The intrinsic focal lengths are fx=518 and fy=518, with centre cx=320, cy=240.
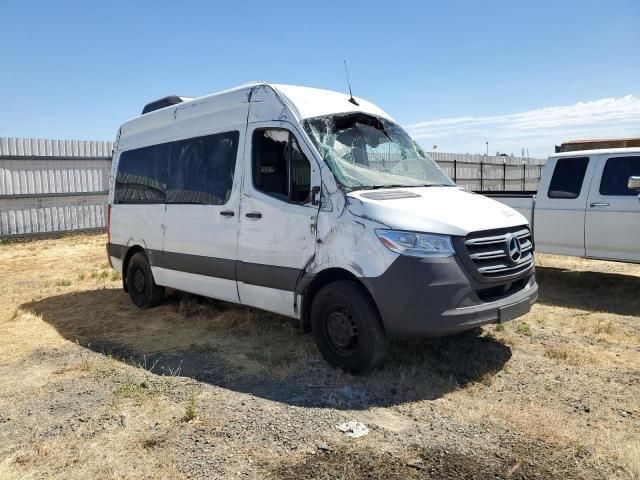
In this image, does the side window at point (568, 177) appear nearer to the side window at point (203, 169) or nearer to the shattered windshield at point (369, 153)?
the shattered windshield at point (369, 153)

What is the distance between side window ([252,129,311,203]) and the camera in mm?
4766

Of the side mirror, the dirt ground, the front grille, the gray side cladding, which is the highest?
the side mirror

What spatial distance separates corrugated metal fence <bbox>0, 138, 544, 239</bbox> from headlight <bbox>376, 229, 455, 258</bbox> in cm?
1337

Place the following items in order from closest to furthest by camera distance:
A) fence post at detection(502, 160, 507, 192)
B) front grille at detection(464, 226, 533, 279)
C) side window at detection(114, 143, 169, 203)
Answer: front grille at detection(464, 226, 533, 279) → side window at detection(114, 143, 169, 203) → fence post at detection(502, 160, 507, 192)

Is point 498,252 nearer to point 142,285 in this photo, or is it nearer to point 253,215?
point 253,215

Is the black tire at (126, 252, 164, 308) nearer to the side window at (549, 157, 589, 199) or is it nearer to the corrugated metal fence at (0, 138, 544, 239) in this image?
the side window at (549, 157, 589, 199)

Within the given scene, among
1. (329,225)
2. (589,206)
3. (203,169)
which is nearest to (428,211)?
(329,225)

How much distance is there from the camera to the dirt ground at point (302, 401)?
318cm

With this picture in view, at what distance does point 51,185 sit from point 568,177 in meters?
13.5

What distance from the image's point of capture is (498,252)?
4.29 m

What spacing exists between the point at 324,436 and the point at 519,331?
309cm

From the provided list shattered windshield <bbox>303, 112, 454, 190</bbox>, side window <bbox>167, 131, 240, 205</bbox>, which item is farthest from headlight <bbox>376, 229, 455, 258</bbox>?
side window <bbox>167, 131, 240, 205</bbox>

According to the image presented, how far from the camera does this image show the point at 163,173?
6621 millimetres

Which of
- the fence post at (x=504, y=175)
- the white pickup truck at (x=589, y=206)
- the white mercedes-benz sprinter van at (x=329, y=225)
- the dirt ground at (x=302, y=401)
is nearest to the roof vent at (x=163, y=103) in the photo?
the white mercedes-benz sprinter van at (x=329, y=225)
